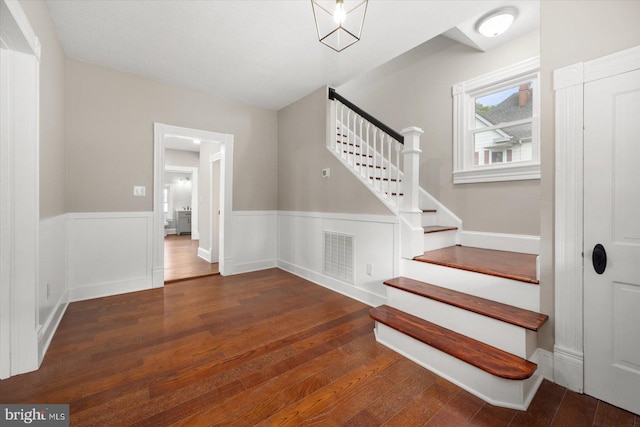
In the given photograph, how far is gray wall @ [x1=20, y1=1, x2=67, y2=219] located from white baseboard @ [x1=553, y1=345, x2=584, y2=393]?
3799 mm

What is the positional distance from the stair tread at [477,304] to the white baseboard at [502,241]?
1.26 metres

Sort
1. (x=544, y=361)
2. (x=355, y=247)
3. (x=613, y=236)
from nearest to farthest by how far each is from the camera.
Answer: (x=613, y=236), (x=544, y=361), (x=355, y=247)

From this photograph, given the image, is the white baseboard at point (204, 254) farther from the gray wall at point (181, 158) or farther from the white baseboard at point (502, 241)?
the white baseboard at point (502, 241)

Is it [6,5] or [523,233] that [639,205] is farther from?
[6,5]

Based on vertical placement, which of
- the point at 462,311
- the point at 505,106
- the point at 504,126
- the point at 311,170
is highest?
the point at 505,106

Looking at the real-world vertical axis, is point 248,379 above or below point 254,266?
below

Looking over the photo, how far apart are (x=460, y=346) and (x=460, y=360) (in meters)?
0.11

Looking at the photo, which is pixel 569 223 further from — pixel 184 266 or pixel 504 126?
pixel 184 266

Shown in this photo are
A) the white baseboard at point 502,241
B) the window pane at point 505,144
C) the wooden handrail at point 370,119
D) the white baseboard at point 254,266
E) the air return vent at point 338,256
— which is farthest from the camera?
the white baseboard at point 254,266

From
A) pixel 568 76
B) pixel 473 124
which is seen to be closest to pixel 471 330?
pixel 568 76

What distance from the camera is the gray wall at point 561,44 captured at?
1.50 m

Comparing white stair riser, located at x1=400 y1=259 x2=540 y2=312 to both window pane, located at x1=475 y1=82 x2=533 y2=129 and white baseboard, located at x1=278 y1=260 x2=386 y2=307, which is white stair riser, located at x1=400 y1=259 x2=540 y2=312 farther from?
window pane, located at x1=475 y1=82 x2=533 y2=129

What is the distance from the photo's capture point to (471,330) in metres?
1.90

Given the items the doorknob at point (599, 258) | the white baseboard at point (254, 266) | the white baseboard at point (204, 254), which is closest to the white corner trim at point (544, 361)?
the doorknob at point (599, 258)
